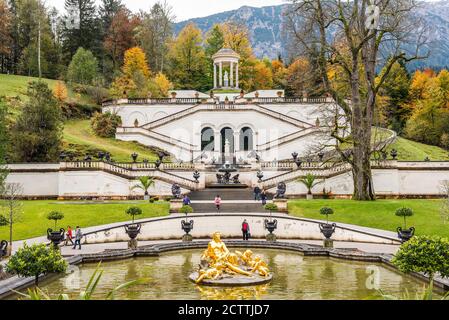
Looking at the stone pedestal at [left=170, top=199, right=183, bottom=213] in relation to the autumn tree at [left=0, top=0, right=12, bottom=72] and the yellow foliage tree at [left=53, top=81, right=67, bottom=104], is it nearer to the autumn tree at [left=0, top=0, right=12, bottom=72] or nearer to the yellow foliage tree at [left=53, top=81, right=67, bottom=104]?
the yellow foliage tree at [left=53, top=81, right=67, bottom=104]

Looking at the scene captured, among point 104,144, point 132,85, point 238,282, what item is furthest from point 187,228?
point 132,85

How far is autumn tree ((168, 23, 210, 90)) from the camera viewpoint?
271 feet

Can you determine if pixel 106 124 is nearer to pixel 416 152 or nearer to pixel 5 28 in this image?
pixel 5 28

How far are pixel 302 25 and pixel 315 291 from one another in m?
26.1

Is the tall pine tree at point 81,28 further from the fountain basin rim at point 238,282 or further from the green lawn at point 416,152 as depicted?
the fountain basin rim at point 238,282

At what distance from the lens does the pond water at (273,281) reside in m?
15.2

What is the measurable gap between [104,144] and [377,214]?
106ft

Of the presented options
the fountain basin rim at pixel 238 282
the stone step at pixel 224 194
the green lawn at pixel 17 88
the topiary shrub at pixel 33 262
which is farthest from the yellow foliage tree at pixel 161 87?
the topiary shrub at pixel 33 262

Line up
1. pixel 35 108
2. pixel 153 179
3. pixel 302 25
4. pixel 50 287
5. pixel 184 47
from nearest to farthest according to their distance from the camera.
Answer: pixel 50 287, pixel 302 25, pixel 153 179, pixel 35 108, pixel 184 47

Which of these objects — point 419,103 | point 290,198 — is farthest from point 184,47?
point 290,198

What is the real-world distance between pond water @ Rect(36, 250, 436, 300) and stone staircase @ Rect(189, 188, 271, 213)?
10973 millimetres

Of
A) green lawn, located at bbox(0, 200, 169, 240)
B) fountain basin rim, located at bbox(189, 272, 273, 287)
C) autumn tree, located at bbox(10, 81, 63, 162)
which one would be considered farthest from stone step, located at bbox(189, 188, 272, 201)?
fountain basin rim, located at bbox(189, 272, 273, 287)

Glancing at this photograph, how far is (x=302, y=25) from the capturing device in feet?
124

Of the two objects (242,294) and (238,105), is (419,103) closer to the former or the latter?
(238,105)
